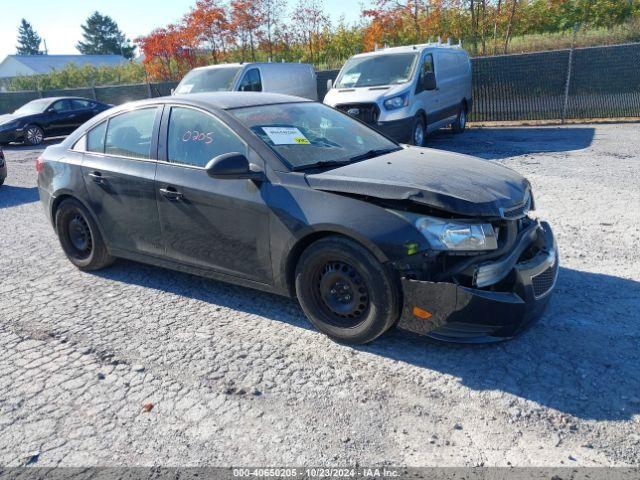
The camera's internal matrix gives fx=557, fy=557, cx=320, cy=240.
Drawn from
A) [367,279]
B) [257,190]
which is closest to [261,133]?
[257,190]

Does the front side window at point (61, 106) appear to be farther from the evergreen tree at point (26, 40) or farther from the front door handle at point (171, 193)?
the evergreen tree at point (26, 40)

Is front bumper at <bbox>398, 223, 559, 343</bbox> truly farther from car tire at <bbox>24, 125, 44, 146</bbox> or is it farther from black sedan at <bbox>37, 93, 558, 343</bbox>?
car tire at <bbox>24, 125, 44, 146</bbox>

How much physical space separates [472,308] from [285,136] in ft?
6.08

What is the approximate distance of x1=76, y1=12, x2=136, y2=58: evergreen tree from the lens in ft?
272

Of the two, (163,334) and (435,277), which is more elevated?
(435,277)

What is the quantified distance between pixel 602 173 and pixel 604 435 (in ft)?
21.3

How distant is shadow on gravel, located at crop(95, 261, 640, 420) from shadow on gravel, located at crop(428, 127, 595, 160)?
21.3ft

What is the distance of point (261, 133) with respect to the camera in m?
4.03

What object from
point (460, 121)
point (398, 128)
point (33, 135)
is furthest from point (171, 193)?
point (33, 135)

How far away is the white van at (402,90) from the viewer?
10602 millimetres

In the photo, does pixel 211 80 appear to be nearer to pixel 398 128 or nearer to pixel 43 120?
pixel 398 128

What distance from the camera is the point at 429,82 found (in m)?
11.2

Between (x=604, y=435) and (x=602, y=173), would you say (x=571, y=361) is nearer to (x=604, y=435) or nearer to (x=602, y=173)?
(x=604, y=435)

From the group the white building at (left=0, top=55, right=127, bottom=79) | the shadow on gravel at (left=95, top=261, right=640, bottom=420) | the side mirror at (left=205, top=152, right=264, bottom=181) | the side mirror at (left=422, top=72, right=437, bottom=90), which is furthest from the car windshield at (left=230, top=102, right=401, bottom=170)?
the white building at (left=0, top=55, right=127, bottom=79)
